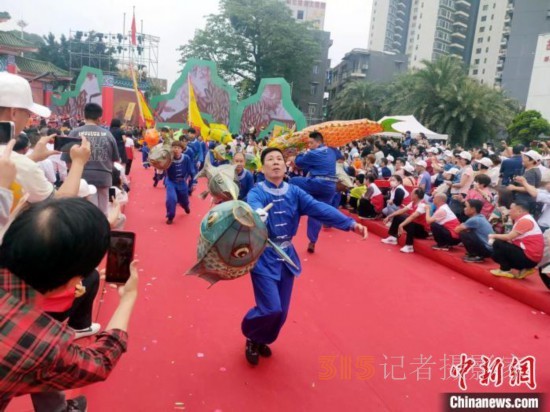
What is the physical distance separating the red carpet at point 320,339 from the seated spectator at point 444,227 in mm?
645

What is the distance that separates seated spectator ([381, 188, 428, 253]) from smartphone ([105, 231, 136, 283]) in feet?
17.6

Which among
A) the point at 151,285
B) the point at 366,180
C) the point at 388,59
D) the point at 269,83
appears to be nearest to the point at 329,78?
the point at 388,59

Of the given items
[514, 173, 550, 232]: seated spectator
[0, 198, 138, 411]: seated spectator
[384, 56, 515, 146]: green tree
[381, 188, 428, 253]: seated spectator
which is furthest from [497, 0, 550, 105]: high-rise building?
[0, 198, 138, 411]: seated spectator

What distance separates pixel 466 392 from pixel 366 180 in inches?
227

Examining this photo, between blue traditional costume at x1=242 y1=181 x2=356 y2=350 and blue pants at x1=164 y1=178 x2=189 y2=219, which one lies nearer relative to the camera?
blue traditional costume at x1=242 y1=181 x2=356 y2=350

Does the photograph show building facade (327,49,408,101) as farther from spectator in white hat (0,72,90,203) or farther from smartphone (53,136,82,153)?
spectator in white hat (0,72,90,203)

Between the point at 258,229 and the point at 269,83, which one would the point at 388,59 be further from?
the point at 258,229

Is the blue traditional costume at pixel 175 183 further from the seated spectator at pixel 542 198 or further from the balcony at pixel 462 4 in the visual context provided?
the balcony at pixel 462 4

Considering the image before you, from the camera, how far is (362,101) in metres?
33.0

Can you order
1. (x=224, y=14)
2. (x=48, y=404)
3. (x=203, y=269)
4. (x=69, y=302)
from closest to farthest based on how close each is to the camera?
1. (x=48, y=404)
2. (x=69, y=302)
3. (x=203, y=269)
4. (x=224, y=14)

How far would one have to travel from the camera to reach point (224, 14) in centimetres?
3247

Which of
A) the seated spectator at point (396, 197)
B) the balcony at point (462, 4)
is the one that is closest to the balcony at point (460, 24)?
the balcony at point (462, 4)

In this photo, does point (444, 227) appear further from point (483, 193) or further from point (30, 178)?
point (30, 178)

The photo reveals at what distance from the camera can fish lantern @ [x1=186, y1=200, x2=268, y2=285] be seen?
240 cm
